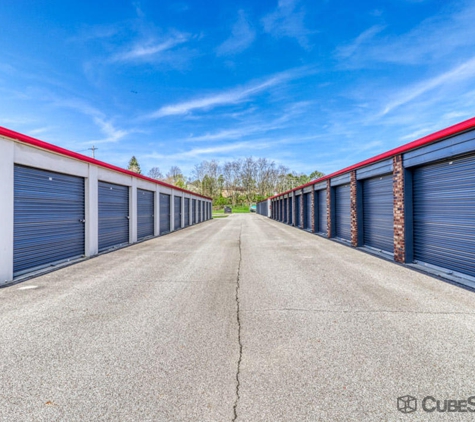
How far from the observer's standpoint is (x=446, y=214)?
6.12m

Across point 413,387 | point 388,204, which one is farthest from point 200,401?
point 388,204

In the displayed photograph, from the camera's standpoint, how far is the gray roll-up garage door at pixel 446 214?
5.54 meters

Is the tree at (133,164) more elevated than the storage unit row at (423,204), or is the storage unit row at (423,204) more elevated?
the tree at (133,164)

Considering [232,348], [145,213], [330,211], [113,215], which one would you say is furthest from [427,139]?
[145,213]

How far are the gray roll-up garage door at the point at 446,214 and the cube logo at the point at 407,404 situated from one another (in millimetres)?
4913

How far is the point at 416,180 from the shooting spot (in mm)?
7105

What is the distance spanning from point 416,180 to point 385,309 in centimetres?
473

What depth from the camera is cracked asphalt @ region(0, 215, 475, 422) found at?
2.09 metres

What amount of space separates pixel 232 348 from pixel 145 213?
1200cm

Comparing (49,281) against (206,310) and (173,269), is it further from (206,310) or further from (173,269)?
(206,310)

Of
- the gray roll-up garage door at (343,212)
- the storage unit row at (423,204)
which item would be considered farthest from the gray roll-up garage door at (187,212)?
the storage unit row at (423,204)

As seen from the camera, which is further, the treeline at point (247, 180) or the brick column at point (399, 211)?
the treeline at point (247, 180)

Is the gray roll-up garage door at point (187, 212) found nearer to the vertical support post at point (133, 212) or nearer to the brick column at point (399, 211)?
the vertical support post at point (133, 212)

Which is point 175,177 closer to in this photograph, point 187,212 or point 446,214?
point 187,212
